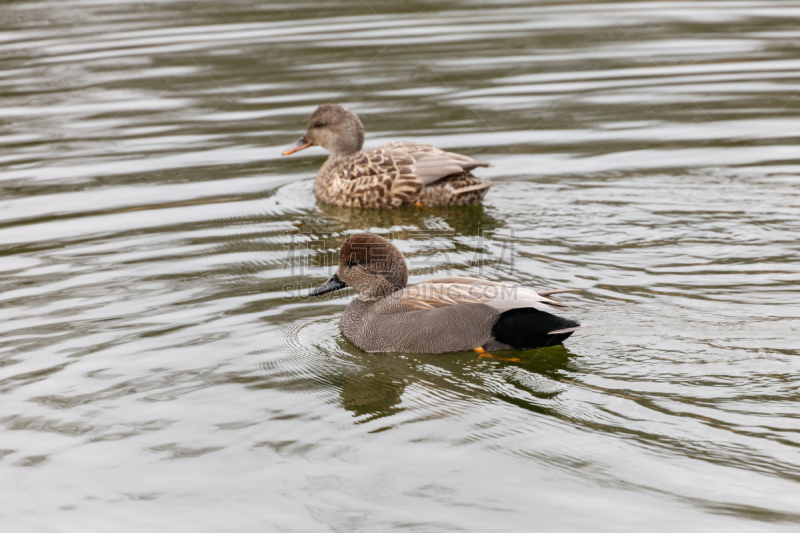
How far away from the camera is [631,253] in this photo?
7426 millimetres

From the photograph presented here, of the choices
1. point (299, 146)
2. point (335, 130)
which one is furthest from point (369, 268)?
point (299, 146)

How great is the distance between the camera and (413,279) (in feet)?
23.6

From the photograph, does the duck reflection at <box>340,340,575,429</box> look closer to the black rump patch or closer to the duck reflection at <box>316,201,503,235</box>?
the black rump patch

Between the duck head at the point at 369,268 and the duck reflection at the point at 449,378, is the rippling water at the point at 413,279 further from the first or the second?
the duck head at the point at 369,268

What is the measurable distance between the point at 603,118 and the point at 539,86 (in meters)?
1.61

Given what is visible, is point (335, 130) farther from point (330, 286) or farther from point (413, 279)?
point (330, 286)

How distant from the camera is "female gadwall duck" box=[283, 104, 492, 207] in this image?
29.5ft

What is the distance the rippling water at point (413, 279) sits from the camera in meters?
4.47

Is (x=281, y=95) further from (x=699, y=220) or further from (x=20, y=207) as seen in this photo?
(x=699, y=220)

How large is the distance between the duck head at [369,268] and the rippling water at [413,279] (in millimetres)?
377

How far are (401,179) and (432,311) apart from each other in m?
3.31

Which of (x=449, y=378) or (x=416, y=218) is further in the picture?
(x=416, y=218)

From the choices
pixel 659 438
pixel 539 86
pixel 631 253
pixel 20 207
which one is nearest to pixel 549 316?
pixel 659 438

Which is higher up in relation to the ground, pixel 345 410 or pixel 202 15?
pixel 202 15
